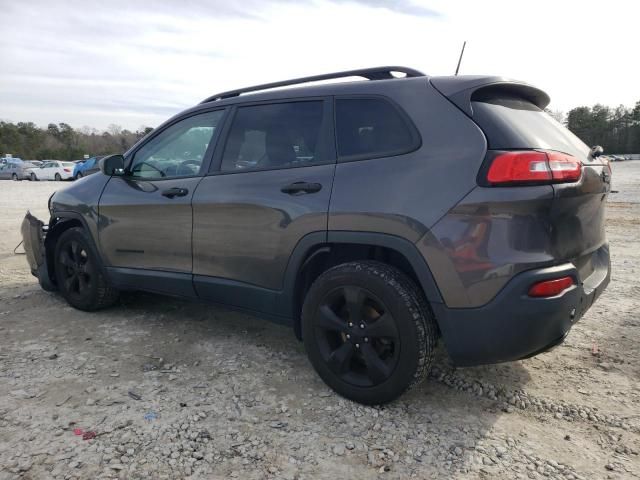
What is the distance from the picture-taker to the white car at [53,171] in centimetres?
3059

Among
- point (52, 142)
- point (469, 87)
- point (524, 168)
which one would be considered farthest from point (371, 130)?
point (52, 142)

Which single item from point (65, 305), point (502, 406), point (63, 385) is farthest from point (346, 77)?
point (65, 305)

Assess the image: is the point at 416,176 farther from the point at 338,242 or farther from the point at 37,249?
the point at 37,249

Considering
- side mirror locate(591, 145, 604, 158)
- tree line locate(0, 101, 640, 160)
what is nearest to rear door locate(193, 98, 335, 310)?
side mirror locate(591, 145, 604, 158)

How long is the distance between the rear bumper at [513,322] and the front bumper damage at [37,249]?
12.8 ft

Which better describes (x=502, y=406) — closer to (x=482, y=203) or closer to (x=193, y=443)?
(x=482, y=203)

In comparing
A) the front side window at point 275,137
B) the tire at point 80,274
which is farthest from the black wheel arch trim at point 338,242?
the tire at point 80,274

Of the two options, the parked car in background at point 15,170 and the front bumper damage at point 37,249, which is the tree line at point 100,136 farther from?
the front bumper damage at point 37,249

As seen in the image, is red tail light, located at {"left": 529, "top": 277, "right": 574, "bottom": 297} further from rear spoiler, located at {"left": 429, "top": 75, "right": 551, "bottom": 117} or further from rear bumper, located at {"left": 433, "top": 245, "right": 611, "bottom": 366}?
rear spoiler, located at {"left": 429, "top": 75, "right": 551, "bottom": 117}

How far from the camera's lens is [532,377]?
10.3ft

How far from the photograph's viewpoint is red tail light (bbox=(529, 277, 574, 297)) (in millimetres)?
2291

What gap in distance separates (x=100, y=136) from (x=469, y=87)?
7823 cm

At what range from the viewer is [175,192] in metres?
3.61

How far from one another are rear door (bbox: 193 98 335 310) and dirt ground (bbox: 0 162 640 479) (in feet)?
1.99
